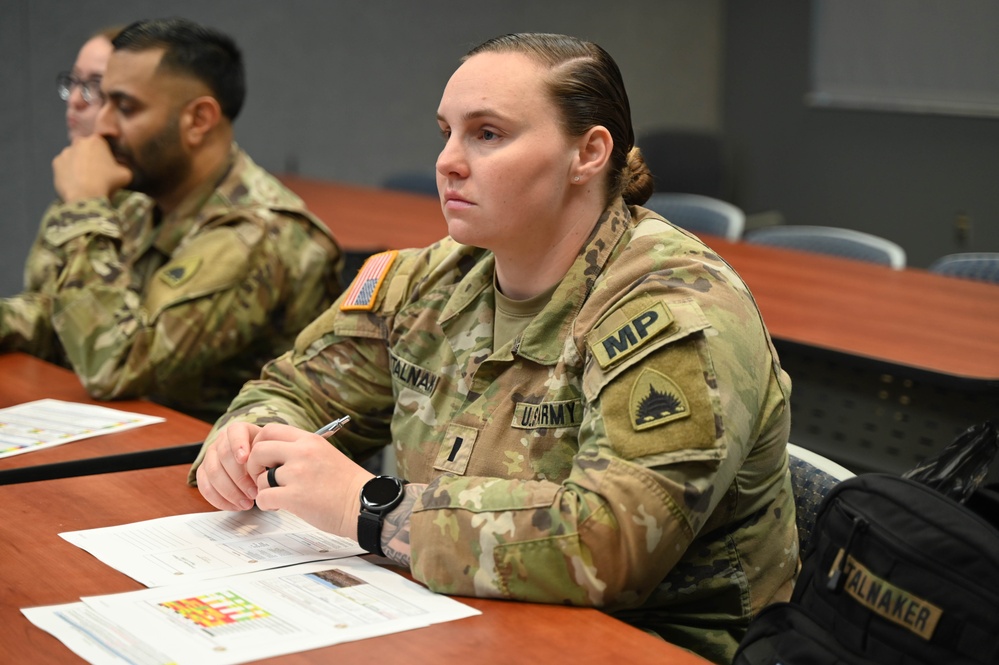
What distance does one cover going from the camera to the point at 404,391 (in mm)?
1627

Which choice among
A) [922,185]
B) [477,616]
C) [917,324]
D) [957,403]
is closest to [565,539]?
[477,616]

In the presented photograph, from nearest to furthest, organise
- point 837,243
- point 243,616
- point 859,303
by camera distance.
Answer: point 243,616 → point 859,303 → point 837,243

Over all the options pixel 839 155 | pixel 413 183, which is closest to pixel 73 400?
pixel 413 183

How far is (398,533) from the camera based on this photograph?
51.3 inches

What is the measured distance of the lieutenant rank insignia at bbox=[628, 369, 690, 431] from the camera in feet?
4.08

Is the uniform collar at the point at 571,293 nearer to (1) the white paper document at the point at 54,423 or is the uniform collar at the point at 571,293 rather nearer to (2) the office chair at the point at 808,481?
(2) the office chair at the point at 808,481

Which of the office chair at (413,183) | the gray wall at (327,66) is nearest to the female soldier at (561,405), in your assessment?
the office chair at (413,183)

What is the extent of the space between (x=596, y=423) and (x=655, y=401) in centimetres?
7

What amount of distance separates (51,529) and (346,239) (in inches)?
89.8

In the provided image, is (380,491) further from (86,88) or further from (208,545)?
(86,88)

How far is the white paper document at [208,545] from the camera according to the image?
1.30 meters

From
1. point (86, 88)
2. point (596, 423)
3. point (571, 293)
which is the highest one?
point (86, 88)

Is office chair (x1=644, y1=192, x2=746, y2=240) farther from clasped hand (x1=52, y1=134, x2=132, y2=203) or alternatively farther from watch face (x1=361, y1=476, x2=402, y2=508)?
watch face (x1=361, y1=476, x2=402, y2=508)

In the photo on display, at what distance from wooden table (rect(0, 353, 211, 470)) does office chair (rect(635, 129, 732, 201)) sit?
438 cm
